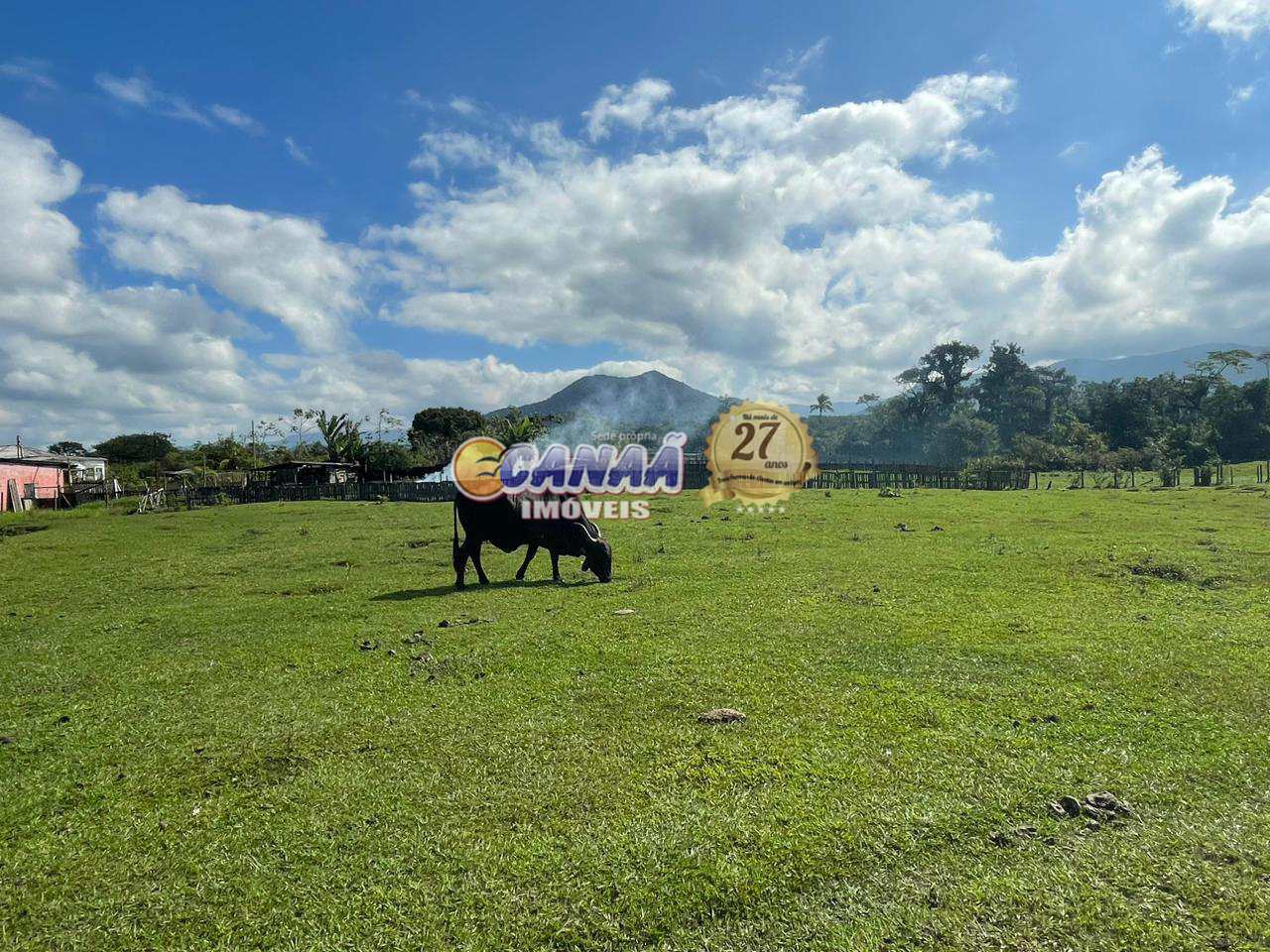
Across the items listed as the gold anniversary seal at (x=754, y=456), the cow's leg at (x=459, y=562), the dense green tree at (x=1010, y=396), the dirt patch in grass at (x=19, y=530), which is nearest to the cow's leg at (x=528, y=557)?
the cow's leg at (x=459, y=562)

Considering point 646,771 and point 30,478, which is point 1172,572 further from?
point 30,478

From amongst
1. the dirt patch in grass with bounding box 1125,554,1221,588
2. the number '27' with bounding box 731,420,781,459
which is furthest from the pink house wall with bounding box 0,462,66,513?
the dirt patch in grass with bounding box 1125,554,1221,588

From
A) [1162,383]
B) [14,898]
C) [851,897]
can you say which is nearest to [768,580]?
[851,897]

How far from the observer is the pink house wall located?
114ft

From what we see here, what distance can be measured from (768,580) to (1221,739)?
6757mm

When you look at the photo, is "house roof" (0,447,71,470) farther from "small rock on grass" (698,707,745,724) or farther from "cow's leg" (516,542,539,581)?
"small rock on grass" (698,707,745,724)

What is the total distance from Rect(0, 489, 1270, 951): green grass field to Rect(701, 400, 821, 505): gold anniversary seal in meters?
22.8

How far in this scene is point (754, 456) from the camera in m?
39.9

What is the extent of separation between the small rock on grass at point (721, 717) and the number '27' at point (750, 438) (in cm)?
2806

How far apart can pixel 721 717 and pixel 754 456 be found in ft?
116

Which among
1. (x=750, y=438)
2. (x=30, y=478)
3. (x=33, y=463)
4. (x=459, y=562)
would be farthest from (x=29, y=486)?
(x=750, y=438)

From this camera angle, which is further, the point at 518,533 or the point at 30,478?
the point at 30,478

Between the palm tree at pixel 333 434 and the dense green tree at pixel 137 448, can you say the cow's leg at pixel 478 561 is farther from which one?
the dense green tree at pixel 137 448

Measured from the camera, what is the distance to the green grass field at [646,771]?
3.13 metres
